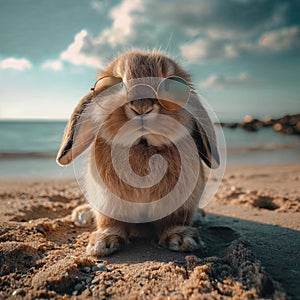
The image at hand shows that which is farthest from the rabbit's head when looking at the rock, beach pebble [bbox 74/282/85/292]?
beach pebble [bbox 74/282/85/292]

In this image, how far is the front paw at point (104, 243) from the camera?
2156 mm

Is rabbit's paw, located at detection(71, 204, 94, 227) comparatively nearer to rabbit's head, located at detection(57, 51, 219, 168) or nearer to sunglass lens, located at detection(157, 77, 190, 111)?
rabbit's head, located at detection(57, 51, 219, 168)

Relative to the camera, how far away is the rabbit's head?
1.96 m

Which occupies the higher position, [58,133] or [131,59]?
[131,59]

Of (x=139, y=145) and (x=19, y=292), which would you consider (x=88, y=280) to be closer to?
(x=19, y=292)

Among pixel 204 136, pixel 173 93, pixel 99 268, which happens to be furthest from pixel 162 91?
pixel 99 268

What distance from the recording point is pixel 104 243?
2197 mm

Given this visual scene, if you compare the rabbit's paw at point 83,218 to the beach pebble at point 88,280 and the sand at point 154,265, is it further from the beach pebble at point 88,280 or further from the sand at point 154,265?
the beach pebble at point 88,280

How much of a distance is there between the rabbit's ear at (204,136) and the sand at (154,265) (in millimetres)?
633

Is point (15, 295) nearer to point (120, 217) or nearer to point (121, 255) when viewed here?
point (121, 255)

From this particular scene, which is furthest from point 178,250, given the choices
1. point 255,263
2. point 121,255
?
point 255,263

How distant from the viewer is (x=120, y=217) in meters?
2.33

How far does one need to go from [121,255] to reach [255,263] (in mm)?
901

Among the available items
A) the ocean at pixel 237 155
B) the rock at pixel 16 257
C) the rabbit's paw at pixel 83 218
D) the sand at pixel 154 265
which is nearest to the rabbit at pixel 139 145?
the sand at pixel 154 265
